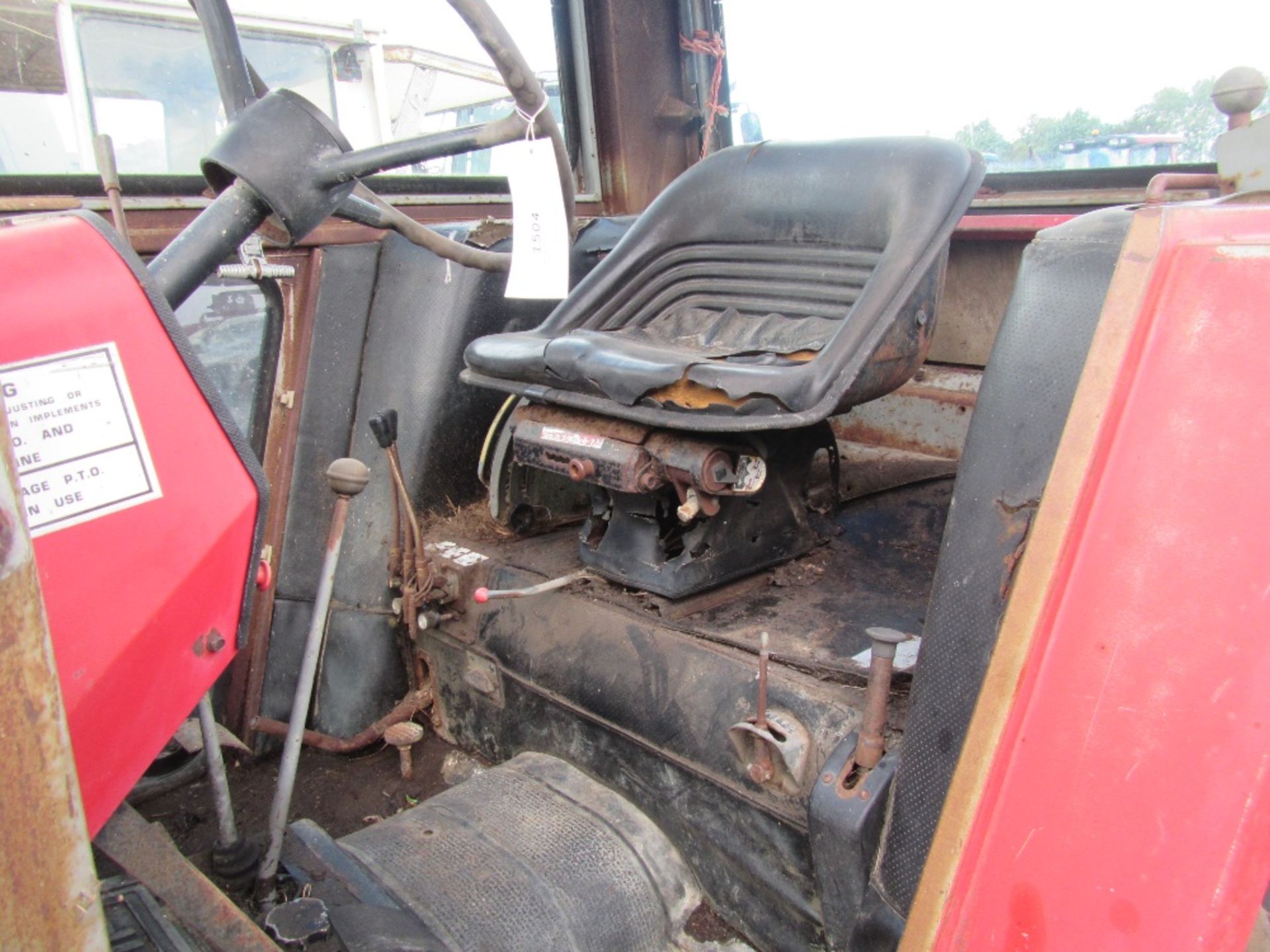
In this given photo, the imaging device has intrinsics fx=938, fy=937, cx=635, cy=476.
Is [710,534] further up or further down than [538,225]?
further down

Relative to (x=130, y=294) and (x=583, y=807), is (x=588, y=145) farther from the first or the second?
(x=130, y=294)

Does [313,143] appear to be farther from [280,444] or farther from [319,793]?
[319,793]

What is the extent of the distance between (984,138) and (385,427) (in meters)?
1.23

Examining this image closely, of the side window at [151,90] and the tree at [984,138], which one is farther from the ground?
the side window at [151,90]

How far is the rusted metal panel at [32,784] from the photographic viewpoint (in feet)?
1.50

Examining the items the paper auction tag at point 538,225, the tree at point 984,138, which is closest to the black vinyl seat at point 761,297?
the paper auction tag at point 538,225

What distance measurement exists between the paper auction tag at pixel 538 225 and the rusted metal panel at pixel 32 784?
627 millimetres

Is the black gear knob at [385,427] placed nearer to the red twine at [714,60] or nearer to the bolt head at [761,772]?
the bolt head at [761,772]

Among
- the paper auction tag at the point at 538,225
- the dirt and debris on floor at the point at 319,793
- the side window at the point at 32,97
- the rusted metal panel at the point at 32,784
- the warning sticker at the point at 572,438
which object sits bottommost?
the dirt and debris on floor at the point at 319,793

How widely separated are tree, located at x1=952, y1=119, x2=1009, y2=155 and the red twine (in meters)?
0.71

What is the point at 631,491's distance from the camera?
133 cm

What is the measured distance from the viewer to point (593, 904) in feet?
3.53

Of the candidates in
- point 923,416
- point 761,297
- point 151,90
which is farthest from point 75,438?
point 923,416

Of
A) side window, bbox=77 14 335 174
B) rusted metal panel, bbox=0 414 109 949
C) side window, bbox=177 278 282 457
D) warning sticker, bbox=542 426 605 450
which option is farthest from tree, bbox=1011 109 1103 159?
rusted metal panel, bbox=0 414 109 949
